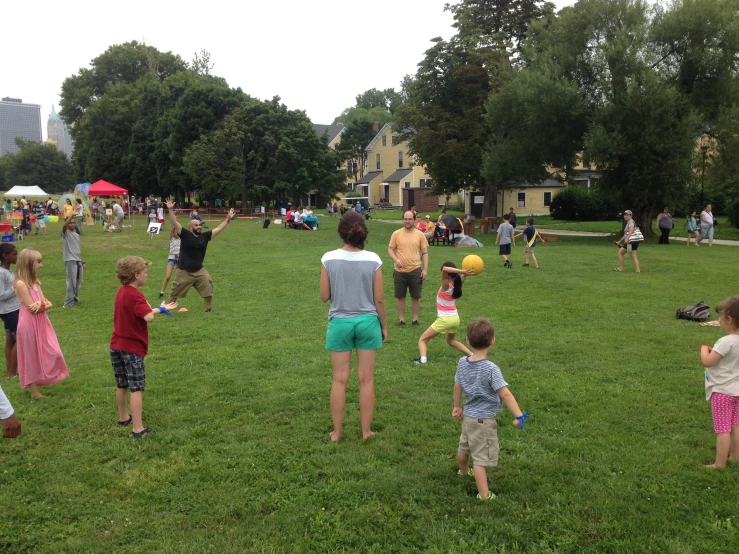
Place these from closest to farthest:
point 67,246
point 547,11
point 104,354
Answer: point 104,354 → point 67,246 → point 547,11

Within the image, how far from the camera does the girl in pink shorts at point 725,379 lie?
13.4 ft

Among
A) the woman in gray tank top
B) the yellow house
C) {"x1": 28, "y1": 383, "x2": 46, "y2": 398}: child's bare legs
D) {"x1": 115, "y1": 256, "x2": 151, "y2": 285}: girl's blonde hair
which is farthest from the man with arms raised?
the yellow house

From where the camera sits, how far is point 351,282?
14.9ft

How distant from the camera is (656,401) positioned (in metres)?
5.57

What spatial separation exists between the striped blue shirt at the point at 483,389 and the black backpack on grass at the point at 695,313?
702 cm

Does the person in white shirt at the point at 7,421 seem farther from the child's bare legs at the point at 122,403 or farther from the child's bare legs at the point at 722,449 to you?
the child's bare legs at the point at 722,449

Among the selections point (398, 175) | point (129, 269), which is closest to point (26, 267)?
point (129, 269)

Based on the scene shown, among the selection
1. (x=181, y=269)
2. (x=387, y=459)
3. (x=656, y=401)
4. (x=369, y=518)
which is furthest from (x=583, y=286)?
(x=369, y=518)

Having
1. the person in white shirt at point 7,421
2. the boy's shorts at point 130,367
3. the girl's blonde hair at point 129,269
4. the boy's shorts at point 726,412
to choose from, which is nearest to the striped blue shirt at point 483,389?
the boy's shorts at point 726,412

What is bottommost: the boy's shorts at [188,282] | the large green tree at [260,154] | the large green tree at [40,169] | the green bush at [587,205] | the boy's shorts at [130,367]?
the boy's shorts at [130,367]

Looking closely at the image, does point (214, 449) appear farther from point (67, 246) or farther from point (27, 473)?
point (67, 246)

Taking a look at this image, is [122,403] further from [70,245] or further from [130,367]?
[70,245]

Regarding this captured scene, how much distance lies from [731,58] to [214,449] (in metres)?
27.1

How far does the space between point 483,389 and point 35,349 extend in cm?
484
